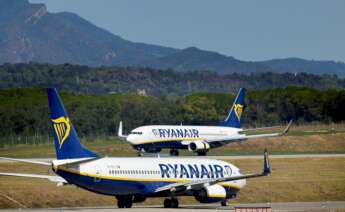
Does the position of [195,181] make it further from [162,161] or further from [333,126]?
[333,126]

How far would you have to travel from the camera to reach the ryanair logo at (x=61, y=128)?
158 ft

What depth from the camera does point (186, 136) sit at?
94562 millimetres

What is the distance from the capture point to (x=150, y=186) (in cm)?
5197

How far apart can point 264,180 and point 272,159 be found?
12.7m

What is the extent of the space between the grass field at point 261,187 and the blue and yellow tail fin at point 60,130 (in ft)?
30.7

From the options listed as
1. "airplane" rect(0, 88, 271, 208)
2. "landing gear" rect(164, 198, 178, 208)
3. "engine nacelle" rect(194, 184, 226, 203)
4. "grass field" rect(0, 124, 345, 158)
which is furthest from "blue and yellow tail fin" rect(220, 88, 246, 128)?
"landing gear" rect(164, 198, 178, 208)

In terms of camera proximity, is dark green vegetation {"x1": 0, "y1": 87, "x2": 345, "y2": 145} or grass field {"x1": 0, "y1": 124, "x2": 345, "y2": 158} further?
dark green vegetation {"x1": 0, "y1": 87, "x2": 345, "y2": 145}

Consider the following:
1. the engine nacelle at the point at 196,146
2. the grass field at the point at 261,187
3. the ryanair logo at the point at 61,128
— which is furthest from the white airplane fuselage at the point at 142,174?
the engine nacelle at the point at 196,146

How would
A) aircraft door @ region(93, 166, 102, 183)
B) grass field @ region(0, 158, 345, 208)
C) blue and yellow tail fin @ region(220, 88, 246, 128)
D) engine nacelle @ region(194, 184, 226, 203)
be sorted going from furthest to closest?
1. blue and yellow tail fin @ region(220, 88, 246, 128)
2. grass field @ region(0, 158, 345, 208)
3. engine nacelle @ region(194, 184, 226, 203)
4. aircraft door @ region(93, 166, 102, 183)

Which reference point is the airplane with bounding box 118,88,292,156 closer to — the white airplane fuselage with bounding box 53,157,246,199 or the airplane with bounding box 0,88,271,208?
the white airplane fuselage with bounding box 53,157,246,199

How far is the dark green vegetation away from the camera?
13138cm

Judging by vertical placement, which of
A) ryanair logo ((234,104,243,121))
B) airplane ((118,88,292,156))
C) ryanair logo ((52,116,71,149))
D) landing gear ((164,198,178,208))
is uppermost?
ryanair logo ((234,104,243,121))

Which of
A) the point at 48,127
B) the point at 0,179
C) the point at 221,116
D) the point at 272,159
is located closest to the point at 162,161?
the point at 0,179

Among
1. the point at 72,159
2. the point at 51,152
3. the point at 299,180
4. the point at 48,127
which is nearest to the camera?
the point at 72,159
